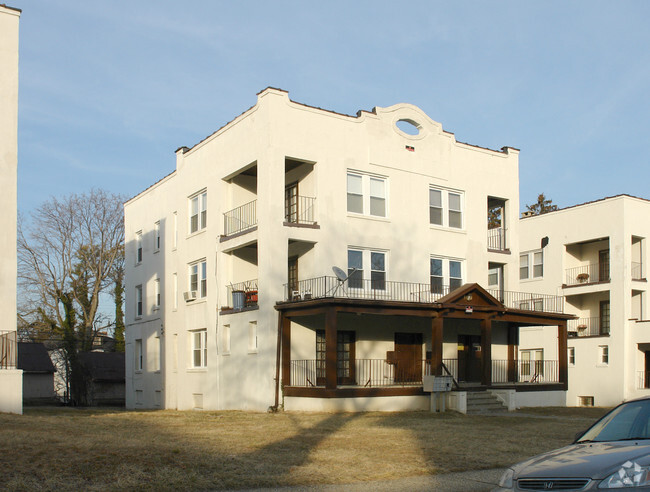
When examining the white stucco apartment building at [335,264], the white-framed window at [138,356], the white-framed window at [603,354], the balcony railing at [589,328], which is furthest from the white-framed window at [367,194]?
the balcony railing at [589,328]

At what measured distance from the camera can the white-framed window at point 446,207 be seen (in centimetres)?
3164

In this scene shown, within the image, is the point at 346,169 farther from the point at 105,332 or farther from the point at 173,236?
the point at 105,332

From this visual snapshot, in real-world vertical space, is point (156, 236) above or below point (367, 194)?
below

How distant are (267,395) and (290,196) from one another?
25.9ft

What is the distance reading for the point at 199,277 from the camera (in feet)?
106

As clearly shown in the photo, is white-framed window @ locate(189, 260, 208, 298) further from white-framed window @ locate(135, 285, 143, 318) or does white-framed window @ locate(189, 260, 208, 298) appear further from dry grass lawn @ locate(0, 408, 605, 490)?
dry grass lawn @ locate(0, 408, 605, 490)

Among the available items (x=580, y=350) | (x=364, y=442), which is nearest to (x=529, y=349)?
(x=580, y=350)

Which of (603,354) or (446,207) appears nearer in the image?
(446,207)

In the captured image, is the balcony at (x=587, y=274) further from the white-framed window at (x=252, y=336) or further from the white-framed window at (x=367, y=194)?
the white-framed window at (x=252, y=336)

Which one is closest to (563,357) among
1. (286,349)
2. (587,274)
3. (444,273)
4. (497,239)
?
(497,239)

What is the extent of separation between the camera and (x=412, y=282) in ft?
98.7

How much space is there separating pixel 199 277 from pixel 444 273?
1024 centimetres

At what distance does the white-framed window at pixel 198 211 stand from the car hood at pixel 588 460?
83.0 ft

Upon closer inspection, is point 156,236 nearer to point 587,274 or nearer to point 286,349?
point 286,349
